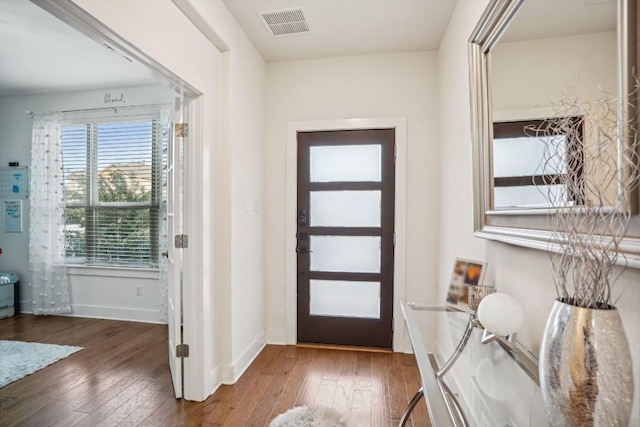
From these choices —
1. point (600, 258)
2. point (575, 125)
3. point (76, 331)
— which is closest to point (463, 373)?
point (600, 258)

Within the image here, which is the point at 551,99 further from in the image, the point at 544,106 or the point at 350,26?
the point at 350,26

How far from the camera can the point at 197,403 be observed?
1994 millimetres

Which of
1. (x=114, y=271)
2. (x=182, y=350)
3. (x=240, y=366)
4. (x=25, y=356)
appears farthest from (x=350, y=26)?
(x=25, y=356)

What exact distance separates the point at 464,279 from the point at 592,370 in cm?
103

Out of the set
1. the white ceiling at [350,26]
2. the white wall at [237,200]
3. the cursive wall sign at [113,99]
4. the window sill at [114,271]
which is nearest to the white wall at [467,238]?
the white ceiling at [350,26]

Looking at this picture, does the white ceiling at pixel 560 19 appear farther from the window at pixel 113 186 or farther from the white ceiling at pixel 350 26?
the window at pixel 113 186

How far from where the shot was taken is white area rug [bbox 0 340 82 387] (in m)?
2.35

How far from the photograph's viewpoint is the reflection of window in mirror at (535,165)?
2.55 ft

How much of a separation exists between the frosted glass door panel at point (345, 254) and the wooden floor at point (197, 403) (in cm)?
77

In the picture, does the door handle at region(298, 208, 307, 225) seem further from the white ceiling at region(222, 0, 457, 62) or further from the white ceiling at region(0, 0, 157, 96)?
the white ceiling at region(0, 0, 157, 96)

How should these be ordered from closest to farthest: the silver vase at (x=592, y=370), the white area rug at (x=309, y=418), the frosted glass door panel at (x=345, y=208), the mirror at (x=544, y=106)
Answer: the silver vase at (x=592, y=370) < the mirror at (x=544, y=106) < the white area rug at (x=309, y=418) < the frosted glass door panel at (x=345, y=208)

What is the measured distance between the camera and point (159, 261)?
352cm

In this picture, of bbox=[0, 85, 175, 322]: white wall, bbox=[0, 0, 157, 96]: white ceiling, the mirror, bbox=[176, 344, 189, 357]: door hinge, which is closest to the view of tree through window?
bbox=[0, 85, 175, 322]: white wall

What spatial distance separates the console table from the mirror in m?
0.42
